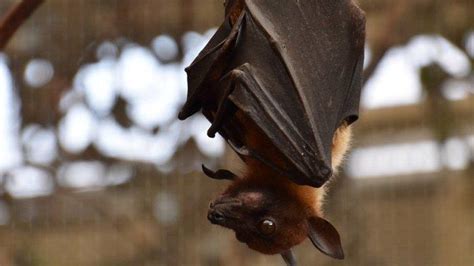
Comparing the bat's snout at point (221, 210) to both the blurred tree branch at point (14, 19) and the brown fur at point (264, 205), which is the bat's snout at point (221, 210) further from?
the blurred tree branch at point (14, 19)

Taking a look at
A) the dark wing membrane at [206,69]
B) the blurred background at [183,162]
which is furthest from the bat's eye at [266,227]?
the blurred background at [183,162]

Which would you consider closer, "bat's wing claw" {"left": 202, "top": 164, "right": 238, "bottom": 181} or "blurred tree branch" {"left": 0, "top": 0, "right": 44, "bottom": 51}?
"bat's wing claw" {"left": 202, "top": 164, "right": 238, "bottom": 181}

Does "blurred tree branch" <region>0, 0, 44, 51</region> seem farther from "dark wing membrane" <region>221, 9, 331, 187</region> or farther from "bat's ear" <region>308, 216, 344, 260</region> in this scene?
"bat's ear" <region>308, 216, 344, 260</region>

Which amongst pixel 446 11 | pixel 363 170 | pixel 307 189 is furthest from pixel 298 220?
pixel 446 11

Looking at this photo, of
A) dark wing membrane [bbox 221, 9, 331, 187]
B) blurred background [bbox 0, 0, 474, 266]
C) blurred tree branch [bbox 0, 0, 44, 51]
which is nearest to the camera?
dark wing membrane [bbox 221, 9, 331, 187]

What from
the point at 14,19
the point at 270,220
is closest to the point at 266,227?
the point at 270,220

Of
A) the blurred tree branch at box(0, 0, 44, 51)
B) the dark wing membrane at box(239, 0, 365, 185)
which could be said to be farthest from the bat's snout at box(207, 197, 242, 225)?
the blurred tree branch at box(0, 0, 44, 51)

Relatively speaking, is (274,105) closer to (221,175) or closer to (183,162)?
(221,175)

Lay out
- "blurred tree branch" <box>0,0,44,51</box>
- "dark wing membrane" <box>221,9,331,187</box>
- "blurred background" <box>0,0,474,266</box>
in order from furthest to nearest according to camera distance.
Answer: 1. "blurred background" <box>0,0,474,266</box>
2. "blurred tree branch" <box>0,0,44,51</box>
3. "dark wing membrane" <box>221,9,331,187</box>
